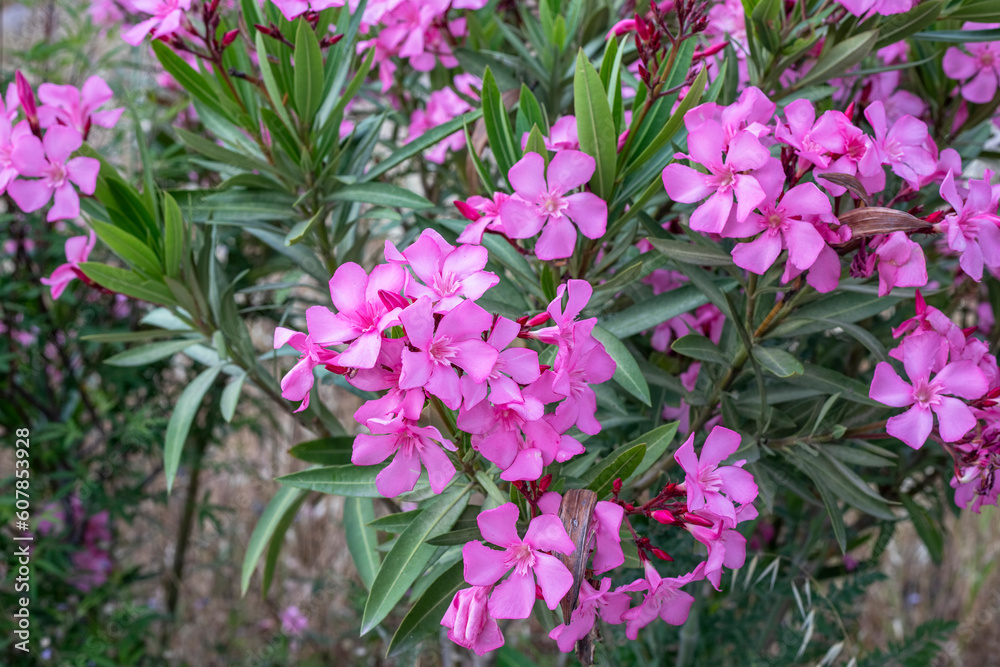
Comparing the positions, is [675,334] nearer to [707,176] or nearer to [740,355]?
[740,355]

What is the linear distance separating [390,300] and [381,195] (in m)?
0.49

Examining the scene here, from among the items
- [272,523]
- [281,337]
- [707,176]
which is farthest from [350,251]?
[707,176]

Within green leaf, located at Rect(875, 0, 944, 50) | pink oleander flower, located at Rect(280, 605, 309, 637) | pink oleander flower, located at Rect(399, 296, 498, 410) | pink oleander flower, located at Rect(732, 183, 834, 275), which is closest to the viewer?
pink oleander flower, located at Rect(399, 296, 498, 410)

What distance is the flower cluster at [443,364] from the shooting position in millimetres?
668

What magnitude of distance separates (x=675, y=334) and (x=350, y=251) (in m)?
0.56

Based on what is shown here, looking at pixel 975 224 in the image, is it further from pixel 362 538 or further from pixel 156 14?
pixel 156 14

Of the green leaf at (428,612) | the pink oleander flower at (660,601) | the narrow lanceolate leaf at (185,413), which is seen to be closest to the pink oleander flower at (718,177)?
the pink oleander flower at (660,601)

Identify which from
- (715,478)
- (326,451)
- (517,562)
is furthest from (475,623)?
(326,451)

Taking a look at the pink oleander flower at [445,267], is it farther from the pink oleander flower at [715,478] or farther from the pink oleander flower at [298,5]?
the pink oleander flower at [298,5]

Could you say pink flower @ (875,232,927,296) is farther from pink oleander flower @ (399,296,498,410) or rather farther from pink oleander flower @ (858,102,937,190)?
pink oleander flower @ (399,296,498,410)

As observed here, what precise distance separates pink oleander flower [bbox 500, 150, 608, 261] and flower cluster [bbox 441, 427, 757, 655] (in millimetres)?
276

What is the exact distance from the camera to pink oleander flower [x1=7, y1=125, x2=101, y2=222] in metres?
1.02

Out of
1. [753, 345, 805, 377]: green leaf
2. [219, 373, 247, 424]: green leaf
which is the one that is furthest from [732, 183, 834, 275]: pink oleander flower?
[219, 373, 247, 424]: green leaf

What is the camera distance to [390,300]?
2.27ft
